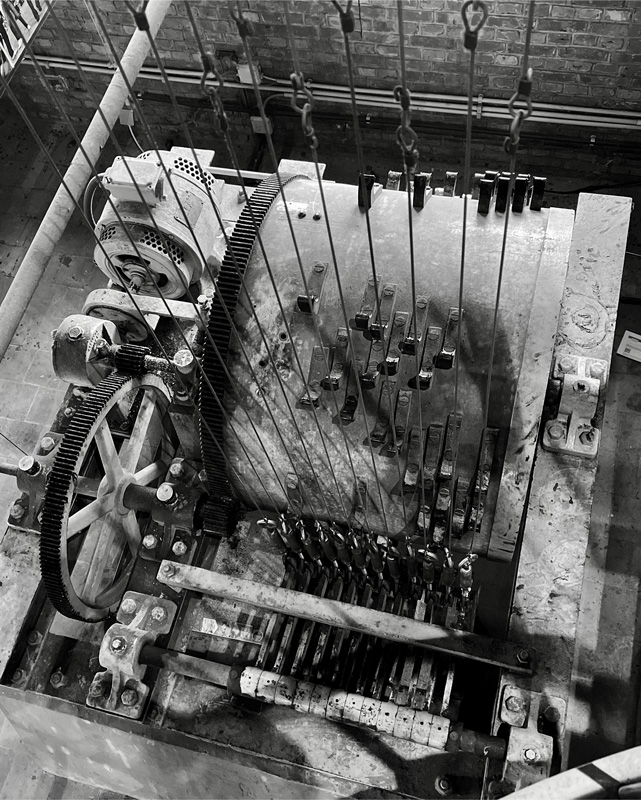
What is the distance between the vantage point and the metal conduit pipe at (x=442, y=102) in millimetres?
5312

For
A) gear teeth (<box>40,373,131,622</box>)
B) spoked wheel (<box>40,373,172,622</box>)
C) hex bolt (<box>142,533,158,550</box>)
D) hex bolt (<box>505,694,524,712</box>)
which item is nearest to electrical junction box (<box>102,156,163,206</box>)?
spoked wheel (<box>40,373,172,622</box>)

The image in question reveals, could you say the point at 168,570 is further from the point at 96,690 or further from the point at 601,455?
Result: the point at 601,455

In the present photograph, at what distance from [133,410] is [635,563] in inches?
106

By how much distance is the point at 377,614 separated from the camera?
298 centimetres

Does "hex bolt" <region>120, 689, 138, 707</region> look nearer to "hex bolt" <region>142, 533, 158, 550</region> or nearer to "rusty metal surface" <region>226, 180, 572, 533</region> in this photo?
"hex bolt" <region>142, 533, 158, 550</region>

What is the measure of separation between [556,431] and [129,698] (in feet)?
6.13

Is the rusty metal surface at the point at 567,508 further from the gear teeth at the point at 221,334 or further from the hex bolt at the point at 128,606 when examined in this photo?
the hex bolt at the point at 128,606

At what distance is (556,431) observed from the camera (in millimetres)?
3070

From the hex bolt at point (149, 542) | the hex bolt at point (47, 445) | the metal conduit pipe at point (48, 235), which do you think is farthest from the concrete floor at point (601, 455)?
the metal conduit pipe at point (48, 235)

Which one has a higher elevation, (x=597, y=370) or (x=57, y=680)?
(x=597, y=370)

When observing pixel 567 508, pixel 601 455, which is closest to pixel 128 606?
pixel 567 508

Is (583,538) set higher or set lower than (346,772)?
higher

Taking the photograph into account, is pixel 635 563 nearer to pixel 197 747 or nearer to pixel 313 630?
pixel 313 630

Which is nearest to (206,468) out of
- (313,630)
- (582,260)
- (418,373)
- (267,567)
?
(267,567)
